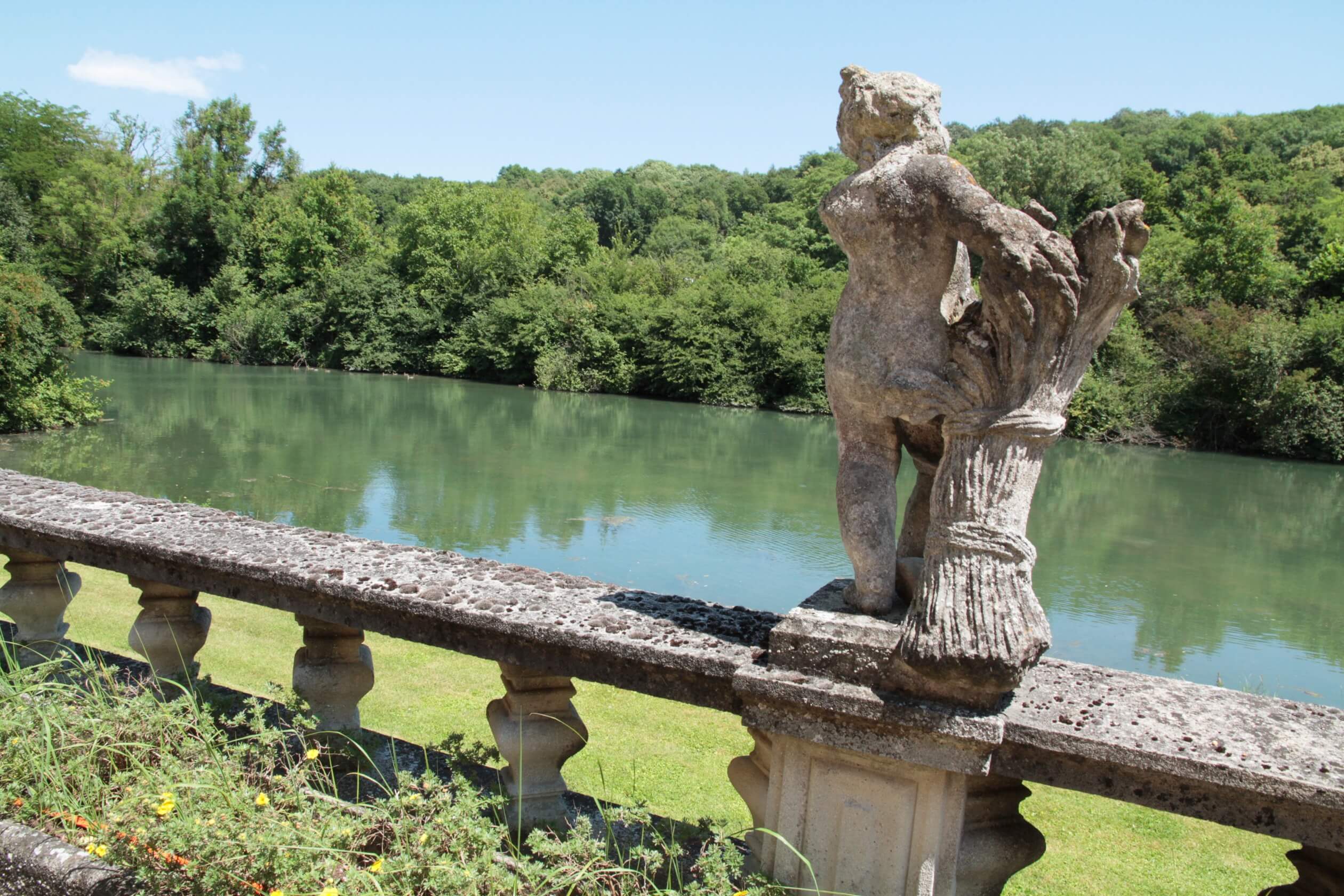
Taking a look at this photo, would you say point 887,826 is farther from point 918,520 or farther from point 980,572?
point 918,520

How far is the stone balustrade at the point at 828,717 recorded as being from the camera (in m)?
1.86

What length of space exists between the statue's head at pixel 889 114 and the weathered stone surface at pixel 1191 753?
1294 millimetres

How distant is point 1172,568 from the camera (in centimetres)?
1372

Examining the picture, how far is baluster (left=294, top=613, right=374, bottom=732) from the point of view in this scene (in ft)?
9.43

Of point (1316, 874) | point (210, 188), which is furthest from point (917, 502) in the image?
point (210, 188)

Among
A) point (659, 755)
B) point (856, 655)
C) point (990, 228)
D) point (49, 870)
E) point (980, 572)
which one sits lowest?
point (659, 755)

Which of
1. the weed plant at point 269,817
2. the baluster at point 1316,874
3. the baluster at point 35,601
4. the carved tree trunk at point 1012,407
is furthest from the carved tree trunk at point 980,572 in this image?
the baluster at point 35,601

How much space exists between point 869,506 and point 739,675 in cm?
53

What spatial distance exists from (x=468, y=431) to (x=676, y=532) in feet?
39.9

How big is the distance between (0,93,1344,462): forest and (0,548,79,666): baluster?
20.3m

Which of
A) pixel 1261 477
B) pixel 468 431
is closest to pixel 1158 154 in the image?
pixel 1261 477

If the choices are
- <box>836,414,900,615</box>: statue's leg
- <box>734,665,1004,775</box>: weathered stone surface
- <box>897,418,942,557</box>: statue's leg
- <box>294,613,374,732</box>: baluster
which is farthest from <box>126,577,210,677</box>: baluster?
<box>897,418,942,557</box>: statue's leg

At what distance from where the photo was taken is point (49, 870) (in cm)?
228

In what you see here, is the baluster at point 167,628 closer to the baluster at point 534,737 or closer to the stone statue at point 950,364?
the baluster at point 534,737
